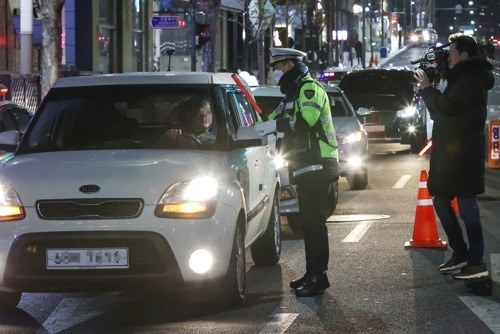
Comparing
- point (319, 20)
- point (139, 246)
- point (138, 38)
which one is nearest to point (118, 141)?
point (139, 246)

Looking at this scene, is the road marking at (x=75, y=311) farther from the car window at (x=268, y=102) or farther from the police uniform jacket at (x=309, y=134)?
the car window at (x=268, y=102)

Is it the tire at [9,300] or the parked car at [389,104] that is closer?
the tire at [9,300]

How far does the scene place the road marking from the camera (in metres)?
8.38

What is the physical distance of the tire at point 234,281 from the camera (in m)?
8.55

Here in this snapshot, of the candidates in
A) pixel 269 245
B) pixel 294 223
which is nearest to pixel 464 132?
pixel 269 245

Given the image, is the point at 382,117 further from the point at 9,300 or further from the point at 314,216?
the point at 9,300

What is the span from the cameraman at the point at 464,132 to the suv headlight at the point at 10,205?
10.7 feet

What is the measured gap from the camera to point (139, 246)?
8.21 m

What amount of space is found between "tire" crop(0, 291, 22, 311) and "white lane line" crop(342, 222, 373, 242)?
455 cm

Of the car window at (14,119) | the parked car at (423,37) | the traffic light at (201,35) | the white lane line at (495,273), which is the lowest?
the white lane line at (495,273)

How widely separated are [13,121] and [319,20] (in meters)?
60.9

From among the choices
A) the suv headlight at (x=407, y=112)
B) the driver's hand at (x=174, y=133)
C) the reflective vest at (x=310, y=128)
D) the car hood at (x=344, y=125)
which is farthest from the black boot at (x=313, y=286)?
the suv headlight at (x=407, y=112)

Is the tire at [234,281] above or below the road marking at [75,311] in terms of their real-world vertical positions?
above

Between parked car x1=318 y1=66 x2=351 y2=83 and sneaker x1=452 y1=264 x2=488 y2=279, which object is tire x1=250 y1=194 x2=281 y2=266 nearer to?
sneaker x1=452 y1=264 x2=488 y2=279
